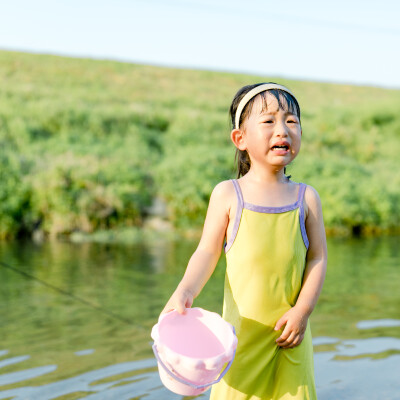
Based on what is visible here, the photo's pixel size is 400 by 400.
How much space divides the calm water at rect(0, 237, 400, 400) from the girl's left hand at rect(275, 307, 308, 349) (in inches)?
50.6

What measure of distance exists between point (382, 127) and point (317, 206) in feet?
65.7

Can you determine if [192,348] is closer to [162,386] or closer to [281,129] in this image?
[281,129]

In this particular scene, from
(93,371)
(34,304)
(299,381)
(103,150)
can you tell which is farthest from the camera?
(103,150)

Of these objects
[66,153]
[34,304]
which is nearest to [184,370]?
[34,304]

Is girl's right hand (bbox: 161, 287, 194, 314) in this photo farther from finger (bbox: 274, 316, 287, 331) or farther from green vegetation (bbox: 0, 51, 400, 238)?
green vegetation (bbox: 0, 51, 400, 238)

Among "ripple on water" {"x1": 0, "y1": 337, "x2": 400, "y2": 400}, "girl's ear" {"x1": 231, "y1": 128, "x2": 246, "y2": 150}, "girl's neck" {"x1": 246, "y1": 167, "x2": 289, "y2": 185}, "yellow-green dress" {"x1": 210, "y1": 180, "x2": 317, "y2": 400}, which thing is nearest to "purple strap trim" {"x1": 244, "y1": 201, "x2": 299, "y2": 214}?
"yellow-green dress" {"x1": 210, "y1": 180, "x2": 317, "y2": 400}

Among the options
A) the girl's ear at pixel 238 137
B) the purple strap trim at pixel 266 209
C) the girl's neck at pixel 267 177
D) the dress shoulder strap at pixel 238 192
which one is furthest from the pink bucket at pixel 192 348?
the girl's ear at pixel 238 137

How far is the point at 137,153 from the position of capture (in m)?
12.9

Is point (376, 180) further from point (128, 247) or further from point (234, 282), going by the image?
point (234, 282)

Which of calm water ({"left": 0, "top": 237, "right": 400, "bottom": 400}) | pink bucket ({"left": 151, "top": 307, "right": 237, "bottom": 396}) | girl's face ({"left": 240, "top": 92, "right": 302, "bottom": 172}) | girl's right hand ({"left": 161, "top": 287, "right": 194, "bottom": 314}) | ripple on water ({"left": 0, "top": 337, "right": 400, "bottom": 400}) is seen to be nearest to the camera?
pink bucket ({"left": 151, "top": 307, "right": 237, "bottom": 396})

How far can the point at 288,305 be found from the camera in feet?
6.62

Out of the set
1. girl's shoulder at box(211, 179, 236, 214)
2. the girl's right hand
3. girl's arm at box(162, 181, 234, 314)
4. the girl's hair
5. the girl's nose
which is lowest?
the girl's right hand

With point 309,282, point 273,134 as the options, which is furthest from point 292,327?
point 273,134

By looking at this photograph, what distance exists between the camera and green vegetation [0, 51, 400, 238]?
10.1 metres
